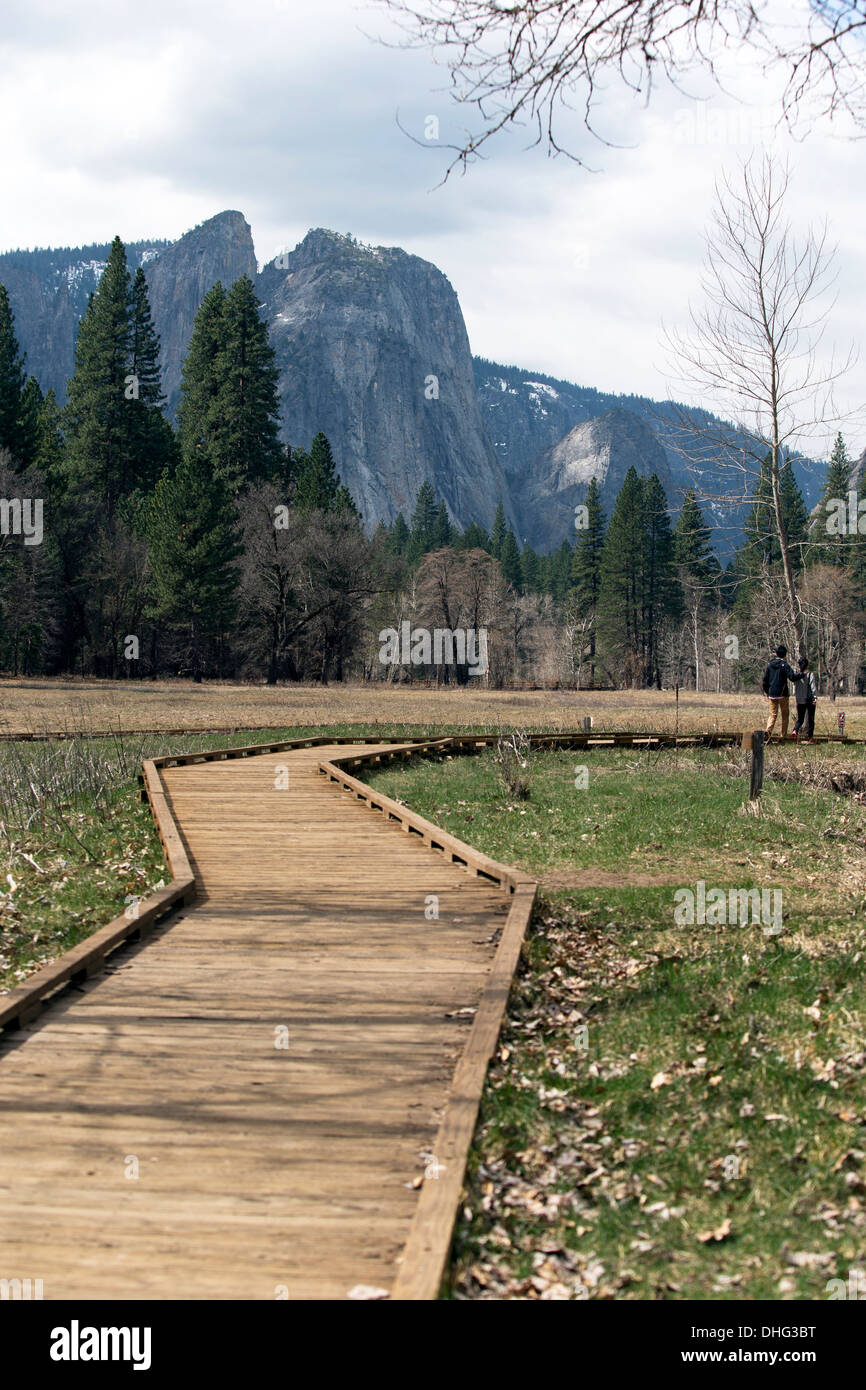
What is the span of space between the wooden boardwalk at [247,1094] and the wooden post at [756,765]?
6438mm

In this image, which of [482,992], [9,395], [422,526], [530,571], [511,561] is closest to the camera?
[482,992]

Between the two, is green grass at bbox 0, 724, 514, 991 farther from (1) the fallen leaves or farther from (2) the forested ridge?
(2) the forested ridge

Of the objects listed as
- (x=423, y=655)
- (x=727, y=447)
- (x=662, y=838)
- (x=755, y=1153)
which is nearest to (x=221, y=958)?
(x=755, y=1153)

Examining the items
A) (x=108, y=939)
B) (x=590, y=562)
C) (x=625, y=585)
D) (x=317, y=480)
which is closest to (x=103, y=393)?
(x=317, y=480)

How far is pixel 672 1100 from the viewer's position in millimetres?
6188

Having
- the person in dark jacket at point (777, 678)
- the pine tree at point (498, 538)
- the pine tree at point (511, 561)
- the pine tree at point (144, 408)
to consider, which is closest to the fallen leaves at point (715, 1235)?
the person in dark jacket at point (777, 678)

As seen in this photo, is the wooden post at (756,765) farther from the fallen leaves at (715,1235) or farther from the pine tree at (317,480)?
the pine tree at (317,480)

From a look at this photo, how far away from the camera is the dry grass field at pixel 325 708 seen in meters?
34.0

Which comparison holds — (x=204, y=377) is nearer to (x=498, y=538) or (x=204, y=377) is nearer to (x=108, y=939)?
(x=498, y=538)

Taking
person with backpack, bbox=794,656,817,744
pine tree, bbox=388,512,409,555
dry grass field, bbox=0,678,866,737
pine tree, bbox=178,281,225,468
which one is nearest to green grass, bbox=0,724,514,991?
dry grass field, bbox=0,678,866,737

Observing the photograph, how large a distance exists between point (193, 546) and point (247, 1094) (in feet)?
180

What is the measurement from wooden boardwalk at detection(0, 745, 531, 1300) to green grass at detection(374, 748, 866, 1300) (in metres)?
0.43

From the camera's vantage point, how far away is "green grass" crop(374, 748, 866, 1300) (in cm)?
471
